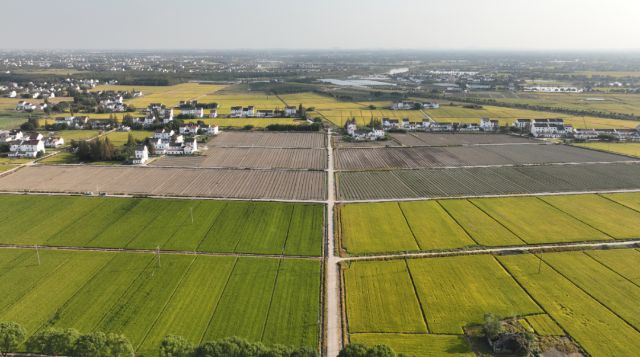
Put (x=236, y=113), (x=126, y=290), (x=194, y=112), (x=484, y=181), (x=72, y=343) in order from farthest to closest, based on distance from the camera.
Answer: (x=236, y=113) → (x=194, y=112) → (x=484, y=181) → (x=126, y=290) → (x=72, y=343)

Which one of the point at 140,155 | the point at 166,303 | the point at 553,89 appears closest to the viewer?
the point at 166,303

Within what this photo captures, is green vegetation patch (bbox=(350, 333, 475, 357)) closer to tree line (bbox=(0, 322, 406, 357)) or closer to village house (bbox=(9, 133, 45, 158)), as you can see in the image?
tree line (bbox=(0, 322, 406, 357))

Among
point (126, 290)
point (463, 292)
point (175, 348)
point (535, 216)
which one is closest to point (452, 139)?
point (535, 216)

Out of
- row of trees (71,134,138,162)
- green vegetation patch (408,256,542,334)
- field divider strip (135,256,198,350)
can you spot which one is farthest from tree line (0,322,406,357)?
row of trees (71,134,138,162)

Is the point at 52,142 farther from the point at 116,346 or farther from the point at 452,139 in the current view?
the point at 452,139

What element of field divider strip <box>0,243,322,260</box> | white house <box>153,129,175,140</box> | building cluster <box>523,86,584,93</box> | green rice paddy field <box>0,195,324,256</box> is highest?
building cluster <box>523,86,584,93</box>

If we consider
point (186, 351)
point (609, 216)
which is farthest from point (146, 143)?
point (609, 216)

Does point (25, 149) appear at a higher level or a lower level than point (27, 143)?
lower
